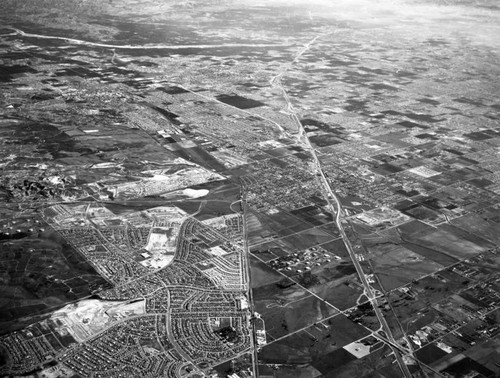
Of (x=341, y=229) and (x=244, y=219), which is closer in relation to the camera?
A: (x=341, y=229)

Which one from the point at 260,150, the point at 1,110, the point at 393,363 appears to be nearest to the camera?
the point at 393,363

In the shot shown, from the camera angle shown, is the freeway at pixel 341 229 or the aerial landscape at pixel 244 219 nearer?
the aerial landscape at pixel 244 219

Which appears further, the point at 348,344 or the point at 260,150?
the point at 260,150

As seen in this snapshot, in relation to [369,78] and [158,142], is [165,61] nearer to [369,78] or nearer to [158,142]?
[369,78]

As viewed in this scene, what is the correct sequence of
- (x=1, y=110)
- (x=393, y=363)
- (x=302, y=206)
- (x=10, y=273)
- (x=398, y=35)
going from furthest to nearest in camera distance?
(x=398, y=35) → (x=1, y=110) → (x=302, y=206) → (x=10, y=273) → (x=393, y=363)

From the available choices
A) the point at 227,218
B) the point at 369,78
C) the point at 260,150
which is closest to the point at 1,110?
the point at 260,150

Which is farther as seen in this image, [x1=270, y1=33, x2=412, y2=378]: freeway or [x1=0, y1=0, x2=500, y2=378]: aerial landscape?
[x1=270, y1=33, x2=412, y2=378]: freeway

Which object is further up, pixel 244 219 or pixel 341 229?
pixel 341 229
